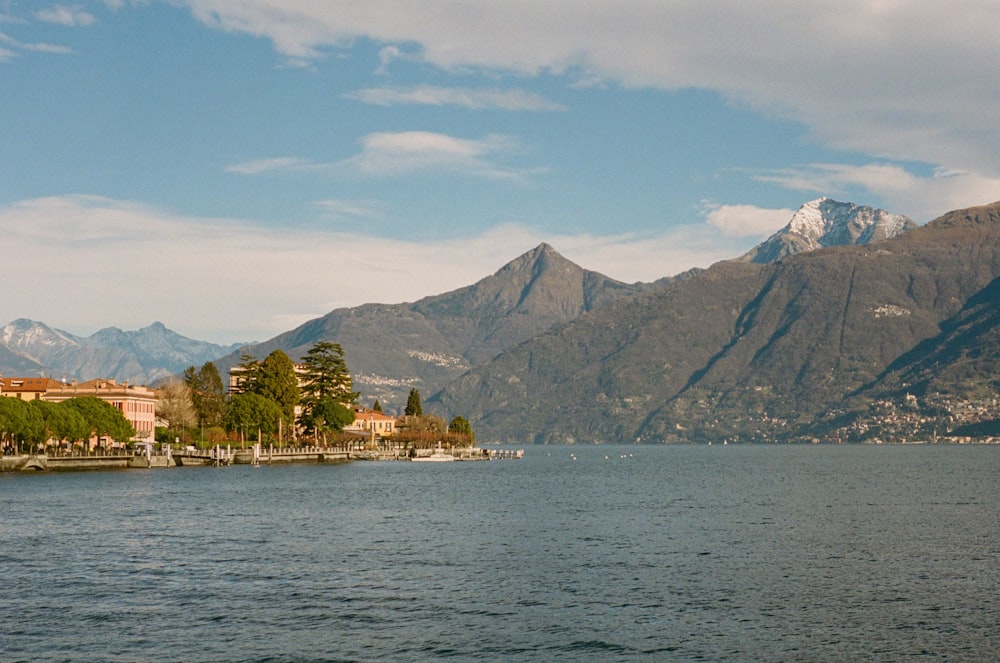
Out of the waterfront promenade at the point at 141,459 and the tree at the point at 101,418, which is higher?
the tree at the point at 101,418

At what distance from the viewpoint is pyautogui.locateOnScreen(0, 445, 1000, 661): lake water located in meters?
43.7

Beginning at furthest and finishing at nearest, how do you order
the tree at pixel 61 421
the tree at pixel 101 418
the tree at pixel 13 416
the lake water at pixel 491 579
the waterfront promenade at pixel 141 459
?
1. the tree at pixel 101 418
2. the tree at pixel 61 421
3. the waterfront promenade at pixel 141 459
4. the tree at pixel 13 416
5. the lake water at pixel 491 579

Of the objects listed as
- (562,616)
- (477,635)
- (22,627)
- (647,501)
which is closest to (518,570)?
(562,616)

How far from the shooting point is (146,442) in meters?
181

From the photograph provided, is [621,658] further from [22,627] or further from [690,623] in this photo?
[22,627]

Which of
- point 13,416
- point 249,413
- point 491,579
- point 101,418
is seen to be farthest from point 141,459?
point 491,579

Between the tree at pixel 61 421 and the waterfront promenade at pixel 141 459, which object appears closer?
the waterfront promenade at pixel 141 459

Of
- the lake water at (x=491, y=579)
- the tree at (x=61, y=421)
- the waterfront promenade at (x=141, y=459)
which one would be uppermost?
the tree at (x=61, y=421)

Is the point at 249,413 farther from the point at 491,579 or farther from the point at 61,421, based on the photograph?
the point at 491,579

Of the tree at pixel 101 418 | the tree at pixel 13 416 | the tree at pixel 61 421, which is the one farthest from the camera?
the tree at pixel 101 418

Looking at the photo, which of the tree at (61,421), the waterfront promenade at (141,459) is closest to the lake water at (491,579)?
the waterfront promenade at (141,459)

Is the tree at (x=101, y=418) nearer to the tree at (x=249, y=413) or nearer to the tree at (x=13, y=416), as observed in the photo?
the tree at (x=13, y=416)

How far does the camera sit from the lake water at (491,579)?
43.7 metres

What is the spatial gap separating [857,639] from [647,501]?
69.5 m
